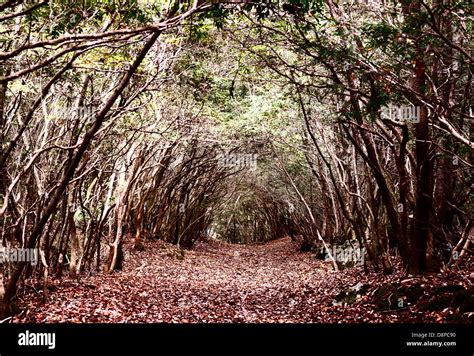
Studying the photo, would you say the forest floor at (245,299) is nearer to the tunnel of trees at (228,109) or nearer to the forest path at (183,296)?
the forest path at (183,296)

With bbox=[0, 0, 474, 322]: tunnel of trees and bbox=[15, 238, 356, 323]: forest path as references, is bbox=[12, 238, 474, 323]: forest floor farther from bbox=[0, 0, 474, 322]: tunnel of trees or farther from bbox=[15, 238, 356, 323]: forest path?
bbox=[0, 0, 474, 322]: tunnel of trees

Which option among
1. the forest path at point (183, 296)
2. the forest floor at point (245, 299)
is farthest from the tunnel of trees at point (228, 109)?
the forest path at point (183, 296)

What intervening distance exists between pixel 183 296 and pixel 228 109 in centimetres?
695

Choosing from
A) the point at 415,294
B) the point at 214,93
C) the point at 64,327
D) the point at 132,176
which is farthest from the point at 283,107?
the point at 64,327

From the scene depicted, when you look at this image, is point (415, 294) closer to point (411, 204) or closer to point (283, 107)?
point (411, 204)

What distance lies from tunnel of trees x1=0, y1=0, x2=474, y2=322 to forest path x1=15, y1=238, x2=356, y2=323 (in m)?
0.77

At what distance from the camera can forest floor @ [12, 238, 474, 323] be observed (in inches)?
317

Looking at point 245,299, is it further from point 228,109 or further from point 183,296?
point 228,109

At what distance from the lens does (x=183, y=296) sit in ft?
39.8

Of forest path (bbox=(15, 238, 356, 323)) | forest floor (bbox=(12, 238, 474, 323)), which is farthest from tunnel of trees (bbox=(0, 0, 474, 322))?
forest path (bbox=(15, 238, 356, 323))

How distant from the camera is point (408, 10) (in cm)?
695

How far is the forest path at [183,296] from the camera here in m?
8.90

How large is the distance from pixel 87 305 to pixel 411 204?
6.58 m

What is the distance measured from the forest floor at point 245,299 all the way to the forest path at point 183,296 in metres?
0.02
